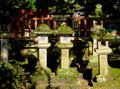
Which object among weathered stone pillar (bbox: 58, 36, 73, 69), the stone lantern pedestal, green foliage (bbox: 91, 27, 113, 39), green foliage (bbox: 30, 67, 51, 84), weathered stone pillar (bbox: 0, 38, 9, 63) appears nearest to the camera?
green foliage (bbox: 30, 67, 51, 84)

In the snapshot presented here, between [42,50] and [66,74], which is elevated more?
[42,50]

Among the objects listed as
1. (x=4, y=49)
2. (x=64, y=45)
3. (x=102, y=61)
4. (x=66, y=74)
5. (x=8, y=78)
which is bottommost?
(x=66, y=74)

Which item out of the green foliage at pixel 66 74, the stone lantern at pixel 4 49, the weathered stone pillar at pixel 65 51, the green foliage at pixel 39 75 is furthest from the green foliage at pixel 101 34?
the stone lantern at pixel 4 49

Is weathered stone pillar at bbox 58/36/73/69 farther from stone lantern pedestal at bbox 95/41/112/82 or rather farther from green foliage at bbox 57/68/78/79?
stone lantern pedestal at bbox 95/41/112/82

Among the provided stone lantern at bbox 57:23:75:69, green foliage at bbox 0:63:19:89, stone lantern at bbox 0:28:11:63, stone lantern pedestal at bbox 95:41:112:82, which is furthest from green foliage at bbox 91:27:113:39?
stone lantern at bbox 0:28:11:63

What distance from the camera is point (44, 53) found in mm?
15531

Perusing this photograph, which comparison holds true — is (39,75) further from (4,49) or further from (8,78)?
(4,49)

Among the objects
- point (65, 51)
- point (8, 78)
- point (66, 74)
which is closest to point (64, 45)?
point (65, 51)

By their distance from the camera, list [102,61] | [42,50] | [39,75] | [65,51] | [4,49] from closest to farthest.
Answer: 1. [39,75]
2. [102,61]
3. [65,51]
4. [42,50]
5. [4,49]

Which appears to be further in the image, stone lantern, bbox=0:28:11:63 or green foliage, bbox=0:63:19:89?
stone lantern, bbox=0:28:11:63

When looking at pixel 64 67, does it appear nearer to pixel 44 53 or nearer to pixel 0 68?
pixel 44 53

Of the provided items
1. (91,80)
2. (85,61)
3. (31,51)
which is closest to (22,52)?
(31,51)

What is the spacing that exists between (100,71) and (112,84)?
2.49 ft

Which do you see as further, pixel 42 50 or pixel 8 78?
pixel 42 50
